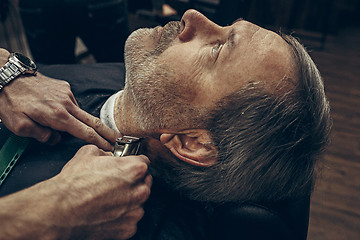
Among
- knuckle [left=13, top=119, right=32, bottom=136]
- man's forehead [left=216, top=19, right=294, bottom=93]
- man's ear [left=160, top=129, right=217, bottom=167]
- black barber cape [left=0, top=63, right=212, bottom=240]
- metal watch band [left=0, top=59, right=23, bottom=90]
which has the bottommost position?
black barber cape [left=0, top=63, right=212, bottom=240]

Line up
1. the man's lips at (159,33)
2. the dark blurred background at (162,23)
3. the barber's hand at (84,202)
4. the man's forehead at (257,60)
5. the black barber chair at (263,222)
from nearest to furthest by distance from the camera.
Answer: the barber's hand at (84,202) → the black barber chair at (263,222) → the man's forehead at (257,60) → the man's lips at (159,33) → the dark blurred background at (162,23)

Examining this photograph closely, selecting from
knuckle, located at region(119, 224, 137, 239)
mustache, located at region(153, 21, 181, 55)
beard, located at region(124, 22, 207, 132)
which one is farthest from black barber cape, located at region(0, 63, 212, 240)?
mustache, located at region(153, 21, 181, 55)

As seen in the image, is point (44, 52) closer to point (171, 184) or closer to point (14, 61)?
point (14, 61)

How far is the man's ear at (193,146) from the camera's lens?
43.1 inches

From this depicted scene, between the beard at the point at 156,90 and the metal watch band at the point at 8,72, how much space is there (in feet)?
1.46

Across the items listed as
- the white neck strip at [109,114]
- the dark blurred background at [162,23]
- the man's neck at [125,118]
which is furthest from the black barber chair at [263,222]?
the white neck strip at [109,114]

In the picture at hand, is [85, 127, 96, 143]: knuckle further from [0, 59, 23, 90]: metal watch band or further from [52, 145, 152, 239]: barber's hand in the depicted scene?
[0, 59, 23, 90]: metal watch band

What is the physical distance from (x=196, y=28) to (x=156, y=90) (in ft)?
1.00

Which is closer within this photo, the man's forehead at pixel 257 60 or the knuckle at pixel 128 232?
the knuckle at pixel 128 232

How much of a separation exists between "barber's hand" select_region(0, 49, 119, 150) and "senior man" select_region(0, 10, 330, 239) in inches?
5.3

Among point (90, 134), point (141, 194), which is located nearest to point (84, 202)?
point (141, 194)

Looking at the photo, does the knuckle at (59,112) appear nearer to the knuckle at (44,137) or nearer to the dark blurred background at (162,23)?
the knuckle at (44,137)

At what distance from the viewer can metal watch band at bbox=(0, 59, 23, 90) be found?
118 centimetres

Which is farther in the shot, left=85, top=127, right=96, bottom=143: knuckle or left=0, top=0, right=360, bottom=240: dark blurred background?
left=0, top=0, right=360, bottom=240: dark blurred background
